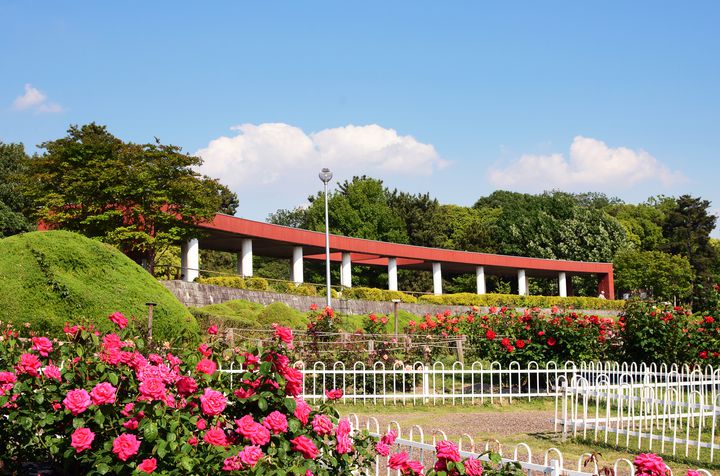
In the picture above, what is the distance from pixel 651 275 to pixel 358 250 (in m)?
26.6

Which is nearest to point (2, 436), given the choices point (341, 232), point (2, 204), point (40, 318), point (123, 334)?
point (123, 334)

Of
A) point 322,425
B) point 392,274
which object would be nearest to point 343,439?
point 322,425

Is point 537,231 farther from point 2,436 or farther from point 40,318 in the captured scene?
point 2,436

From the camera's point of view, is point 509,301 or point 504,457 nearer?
point 504,457

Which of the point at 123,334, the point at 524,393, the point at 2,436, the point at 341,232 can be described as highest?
the point at 341,232

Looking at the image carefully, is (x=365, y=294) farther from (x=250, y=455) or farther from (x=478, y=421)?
(x=250, y=455)

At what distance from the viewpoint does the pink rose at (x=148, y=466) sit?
4117 millimetres

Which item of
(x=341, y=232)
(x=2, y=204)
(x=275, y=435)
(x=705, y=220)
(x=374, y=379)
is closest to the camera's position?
(x=275, y=435)

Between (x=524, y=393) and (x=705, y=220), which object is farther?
(x=705, y=220)

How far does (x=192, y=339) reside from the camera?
516 inches

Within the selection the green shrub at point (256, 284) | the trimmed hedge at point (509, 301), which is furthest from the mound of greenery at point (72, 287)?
the trimmed hedge at point (509, 301)

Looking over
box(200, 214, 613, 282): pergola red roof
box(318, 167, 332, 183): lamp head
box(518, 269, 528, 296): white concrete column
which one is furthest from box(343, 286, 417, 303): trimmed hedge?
box(518, 269, 528, 296): white concrete column

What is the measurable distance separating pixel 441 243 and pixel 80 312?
176 feet

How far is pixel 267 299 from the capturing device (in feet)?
97.5
